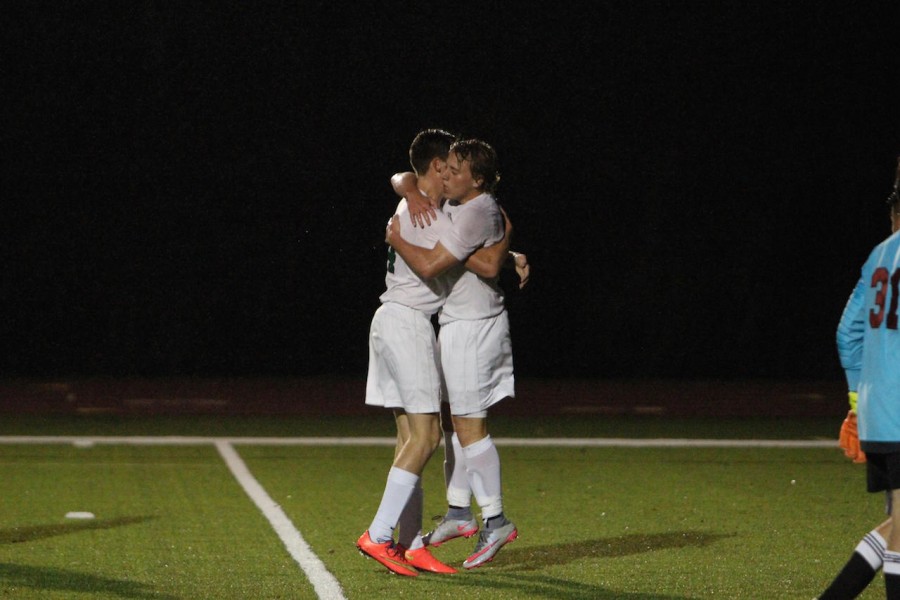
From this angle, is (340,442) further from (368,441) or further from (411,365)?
(411,365)

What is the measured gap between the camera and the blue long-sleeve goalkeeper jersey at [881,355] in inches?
167

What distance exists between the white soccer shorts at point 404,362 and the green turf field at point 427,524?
2.54 feet

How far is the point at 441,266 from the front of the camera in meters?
6.00

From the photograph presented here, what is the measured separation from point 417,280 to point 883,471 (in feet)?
8.09

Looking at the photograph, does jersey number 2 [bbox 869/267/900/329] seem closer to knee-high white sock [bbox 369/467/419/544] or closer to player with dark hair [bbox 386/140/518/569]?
player with dark hair [bbox 386/140/518/569]

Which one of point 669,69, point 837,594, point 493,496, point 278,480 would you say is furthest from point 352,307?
point 837,594

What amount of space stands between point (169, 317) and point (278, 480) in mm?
9908

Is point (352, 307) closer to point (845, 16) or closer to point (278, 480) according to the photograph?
point (845, 16)

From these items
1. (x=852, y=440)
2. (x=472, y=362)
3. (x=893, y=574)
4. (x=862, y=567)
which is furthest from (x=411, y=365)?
(x=893, y=574)

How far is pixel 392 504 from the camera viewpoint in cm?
606

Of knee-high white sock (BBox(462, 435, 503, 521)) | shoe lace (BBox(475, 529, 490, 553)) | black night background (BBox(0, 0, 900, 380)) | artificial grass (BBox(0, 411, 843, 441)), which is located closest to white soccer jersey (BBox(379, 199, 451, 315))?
knee-high white sock (BBox(462, 435, 503, 521))

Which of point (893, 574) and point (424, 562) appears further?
point (424, 562)

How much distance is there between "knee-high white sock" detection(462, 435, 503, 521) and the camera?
617cm

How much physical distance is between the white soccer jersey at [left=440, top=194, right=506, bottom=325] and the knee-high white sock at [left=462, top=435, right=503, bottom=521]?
582 millimetres
